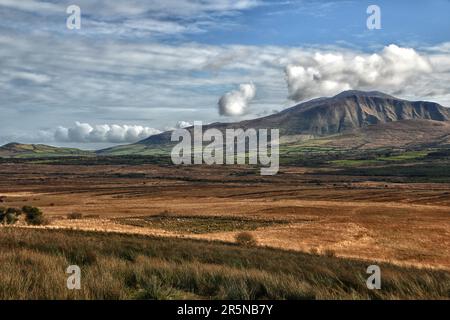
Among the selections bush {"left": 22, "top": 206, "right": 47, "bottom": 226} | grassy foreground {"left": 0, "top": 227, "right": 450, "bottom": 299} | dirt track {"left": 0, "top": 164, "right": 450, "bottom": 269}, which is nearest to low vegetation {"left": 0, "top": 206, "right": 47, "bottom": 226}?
bush {"left": 22, "top": 206, "right": 47, "bottom": 226}

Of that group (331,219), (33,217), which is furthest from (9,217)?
(331,219)

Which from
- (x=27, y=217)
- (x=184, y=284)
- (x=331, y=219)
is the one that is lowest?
(x=331, y=219)

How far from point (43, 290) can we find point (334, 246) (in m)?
30.0

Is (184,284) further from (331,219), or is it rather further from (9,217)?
(331,219)

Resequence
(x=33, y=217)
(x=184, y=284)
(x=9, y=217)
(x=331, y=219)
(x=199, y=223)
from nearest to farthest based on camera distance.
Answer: (x=184, y=284) < (x=9, y=217) < (x=33, y=217) < (x=199, y=223) < (x=331, y=219)

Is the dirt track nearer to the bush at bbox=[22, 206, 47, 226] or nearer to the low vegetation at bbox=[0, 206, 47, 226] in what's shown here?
the bush at bbox=[22, 206, 47, 226]

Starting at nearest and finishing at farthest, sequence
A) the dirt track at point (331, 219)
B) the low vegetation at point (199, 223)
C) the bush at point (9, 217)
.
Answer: the dirt track at point (331, 219)
the bush at point (9, 217)
the low vegetation at point (199, 223)

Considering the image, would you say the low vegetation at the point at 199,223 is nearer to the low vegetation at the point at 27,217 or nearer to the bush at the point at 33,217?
the bush at the point at 33,217

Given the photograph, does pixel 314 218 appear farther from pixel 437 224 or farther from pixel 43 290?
pixel 43 290

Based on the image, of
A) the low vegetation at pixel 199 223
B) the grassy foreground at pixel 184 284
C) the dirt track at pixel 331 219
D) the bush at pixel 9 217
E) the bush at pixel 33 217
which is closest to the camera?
the grassy foreground at pixel 184 284

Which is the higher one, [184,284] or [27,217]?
[184,284]

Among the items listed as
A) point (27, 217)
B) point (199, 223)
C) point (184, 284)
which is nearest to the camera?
point (184, 284)

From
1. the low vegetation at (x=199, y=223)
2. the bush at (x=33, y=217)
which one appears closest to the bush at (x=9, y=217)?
the bush at (x=33, y=217)
